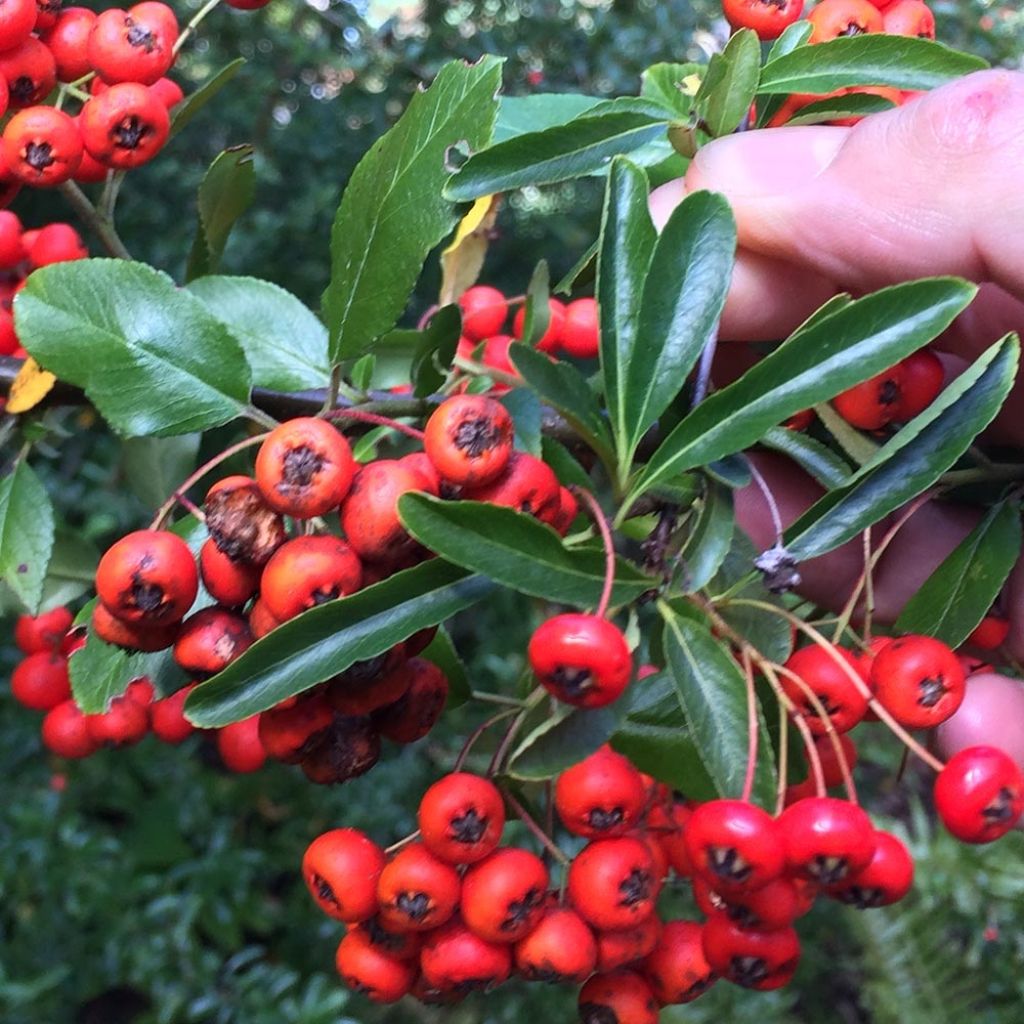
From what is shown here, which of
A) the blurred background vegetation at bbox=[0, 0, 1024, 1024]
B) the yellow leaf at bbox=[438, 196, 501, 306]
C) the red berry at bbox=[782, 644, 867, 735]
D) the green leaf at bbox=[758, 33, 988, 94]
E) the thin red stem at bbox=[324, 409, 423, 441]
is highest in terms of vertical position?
the green leaf at bbox=[758, 33, 988, 94]

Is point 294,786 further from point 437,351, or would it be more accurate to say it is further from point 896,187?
point 896,187

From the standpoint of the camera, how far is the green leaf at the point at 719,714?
73cm

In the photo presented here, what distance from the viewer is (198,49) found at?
9.18 feet

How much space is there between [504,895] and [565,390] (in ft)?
1.34

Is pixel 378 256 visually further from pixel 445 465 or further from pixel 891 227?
pixel 891 227

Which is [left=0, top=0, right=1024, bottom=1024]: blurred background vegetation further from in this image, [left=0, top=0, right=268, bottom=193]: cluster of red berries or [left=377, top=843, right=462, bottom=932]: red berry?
[left=377, top=843, right=462, bottom=932]: red berry

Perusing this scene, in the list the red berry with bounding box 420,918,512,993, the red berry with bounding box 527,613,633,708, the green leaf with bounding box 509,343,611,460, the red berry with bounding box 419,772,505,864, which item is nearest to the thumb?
the green leaf with bounding box 509,343,611,460

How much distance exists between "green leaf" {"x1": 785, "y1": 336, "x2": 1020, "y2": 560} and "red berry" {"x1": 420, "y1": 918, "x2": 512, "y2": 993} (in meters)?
0.41

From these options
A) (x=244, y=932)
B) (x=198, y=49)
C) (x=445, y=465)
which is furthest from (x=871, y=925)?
(x=198, y=49)

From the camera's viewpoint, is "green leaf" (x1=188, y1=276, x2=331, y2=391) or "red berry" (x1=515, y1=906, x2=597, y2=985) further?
"green leaf" (x1=188, y1=276, x2=331, y2=391)

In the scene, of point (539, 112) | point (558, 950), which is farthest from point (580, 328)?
point (558, 950)

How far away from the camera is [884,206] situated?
898 mm

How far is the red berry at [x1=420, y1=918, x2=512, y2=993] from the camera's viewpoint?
801mm

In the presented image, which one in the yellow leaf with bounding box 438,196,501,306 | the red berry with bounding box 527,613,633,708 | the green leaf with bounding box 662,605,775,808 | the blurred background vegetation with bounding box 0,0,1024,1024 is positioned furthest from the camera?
the blurred background vegetation with bounding box 0,0,1024,1024
